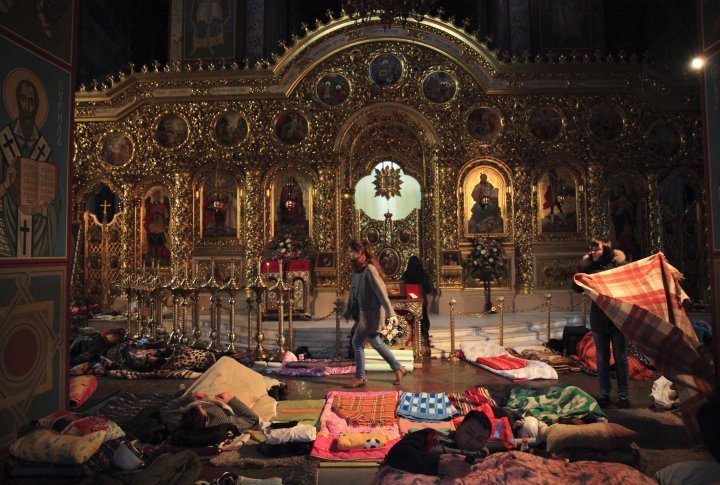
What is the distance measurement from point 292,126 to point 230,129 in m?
1.65

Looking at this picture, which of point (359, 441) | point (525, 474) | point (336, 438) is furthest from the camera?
point (336, 438)

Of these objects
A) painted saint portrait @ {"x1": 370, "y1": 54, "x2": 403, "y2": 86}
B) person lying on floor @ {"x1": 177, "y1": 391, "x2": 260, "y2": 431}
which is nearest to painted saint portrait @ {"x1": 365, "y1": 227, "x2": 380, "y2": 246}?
painted saint portrait @ {"x1": 370, "y1": 54, "x2": 403, "y2": 86}

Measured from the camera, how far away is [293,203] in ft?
43.7

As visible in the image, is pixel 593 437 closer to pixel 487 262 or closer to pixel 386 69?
pixel 487 262

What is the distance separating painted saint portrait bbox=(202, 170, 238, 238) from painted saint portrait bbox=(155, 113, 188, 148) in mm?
1248

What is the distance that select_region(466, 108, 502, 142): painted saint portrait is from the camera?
42.6 ft

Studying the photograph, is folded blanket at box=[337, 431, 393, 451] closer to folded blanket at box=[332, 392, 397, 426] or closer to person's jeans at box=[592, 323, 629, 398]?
folded blanket at box=[332, 392, 397, 426]

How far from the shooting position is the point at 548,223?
43.0 feet

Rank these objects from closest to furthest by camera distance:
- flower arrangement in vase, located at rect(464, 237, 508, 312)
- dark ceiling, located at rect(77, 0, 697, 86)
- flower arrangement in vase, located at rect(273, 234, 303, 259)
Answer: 1. flower arrangement in vase, located at rect(464, 237, 508, 312)
2. flower arrangement in vase, located at rect(273, 234, 303, 259)
3. dark ceiling, located at rect(77, 0, 697, 86)

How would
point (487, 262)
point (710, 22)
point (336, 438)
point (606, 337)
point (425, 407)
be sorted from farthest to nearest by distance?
point (487, 262) → point (606, 337) → point (425, 407) → point (710, 22) → point (336, 438)

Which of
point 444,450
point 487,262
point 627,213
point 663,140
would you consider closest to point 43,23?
point 444,450

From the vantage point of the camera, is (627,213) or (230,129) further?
(230,129)

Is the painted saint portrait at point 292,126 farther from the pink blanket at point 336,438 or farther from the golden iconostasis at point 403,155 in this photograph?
the pink blanket at point 336,438

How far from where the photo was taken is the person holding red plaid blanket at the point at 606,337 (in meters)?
5.73
